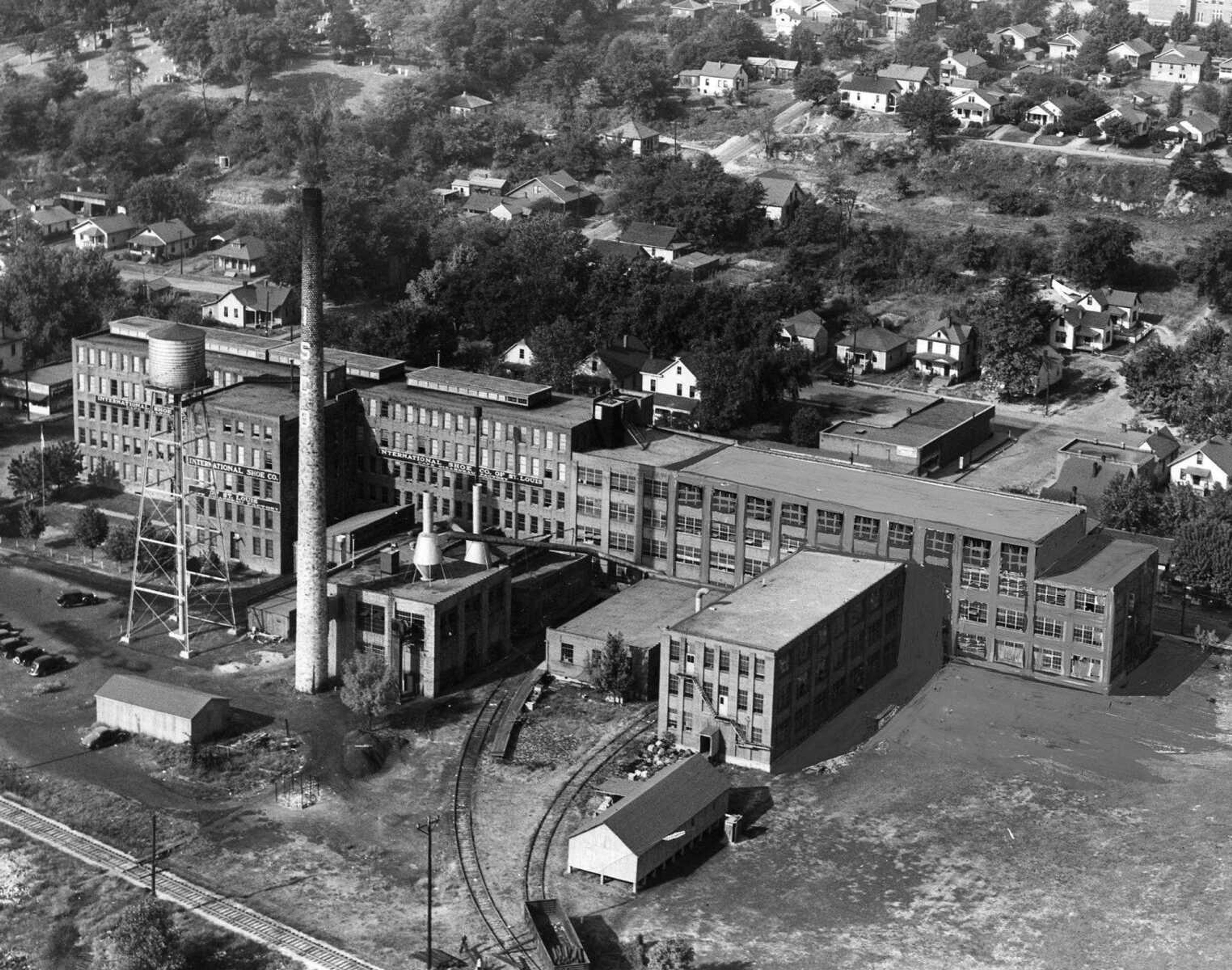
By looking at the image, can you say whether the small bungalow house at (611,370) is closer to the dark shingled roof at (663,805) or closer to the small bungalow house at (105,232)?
the dark shingled roof at (663,805)

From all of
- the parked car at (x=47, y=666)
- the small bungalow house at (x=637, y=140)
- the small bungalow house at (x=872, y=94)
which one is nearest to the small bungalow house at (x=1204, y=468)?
the parked car at (x=47, y=666)

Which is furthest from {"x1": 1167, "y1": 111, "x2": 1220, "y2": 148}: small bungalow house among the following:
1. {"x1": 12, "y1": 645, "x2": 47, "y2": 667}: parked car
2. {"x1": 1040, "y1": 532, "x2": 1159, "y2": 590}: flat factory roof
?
{"x1": 12, "y1": 645, "x2": 47, "y2": 667}: parked car

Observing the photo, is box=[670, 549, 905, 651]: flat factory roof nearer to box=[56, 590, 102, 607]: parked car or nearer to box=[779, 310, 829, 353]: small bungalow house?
box=[56, 590, 102, 607]: parked car

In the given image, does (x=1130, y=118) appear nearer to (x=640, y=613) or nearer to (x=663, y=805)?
(x=640, y=613)

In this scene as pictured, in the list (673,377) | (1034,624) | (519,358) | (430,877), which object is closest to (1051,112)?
(673,377)

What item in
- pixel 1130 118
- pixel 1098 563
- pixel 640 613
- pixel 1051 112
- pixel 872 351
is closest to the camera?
pixel 1098 563

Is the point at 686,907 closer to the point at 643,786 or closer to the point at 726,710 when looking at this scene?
the point at 643,786
